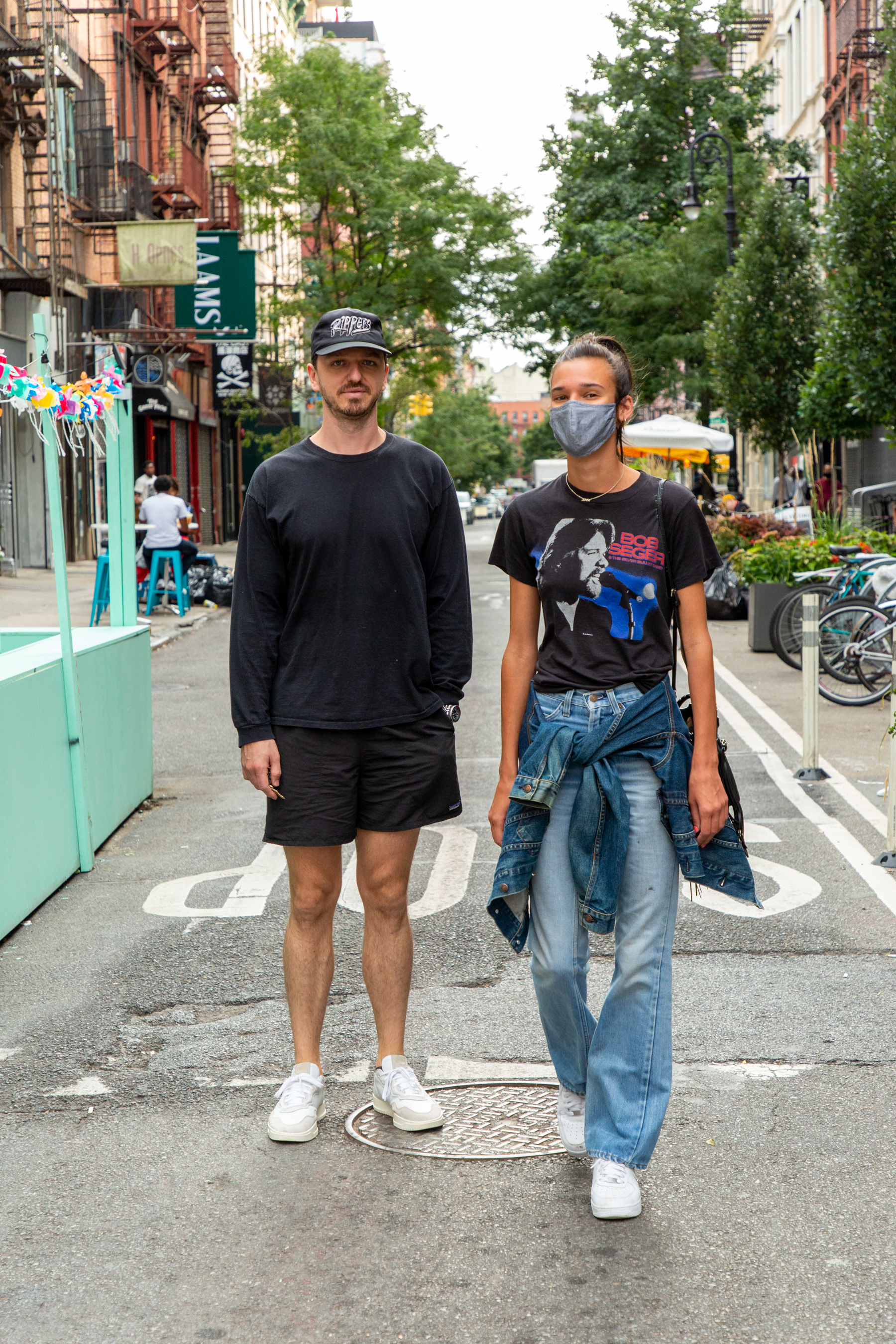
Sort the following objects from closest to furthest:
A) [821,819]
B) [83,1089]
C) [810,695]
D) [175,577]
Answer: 1. [83,1089]
2. [821,819]
3. [810,695]
4. [175,577]

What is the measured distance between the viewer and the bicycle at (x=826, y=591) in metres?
13.4

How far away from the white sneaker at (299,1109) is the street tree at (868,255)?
48.3 ft

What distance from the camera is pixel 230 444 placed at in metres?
52.1

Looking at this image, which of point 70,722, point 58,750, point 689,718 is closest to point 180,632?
point 70,722

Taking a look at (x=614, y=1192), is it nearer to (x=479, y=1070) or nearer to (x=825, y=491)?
(x=479, y=1070)

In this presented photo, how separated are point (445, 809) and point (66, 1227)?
140 centimetres

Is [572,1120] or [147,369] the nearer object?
[572,1120]

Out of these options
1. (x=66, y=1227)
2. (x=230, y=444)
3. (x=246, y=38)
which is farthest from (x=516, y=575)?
(x=246, y=38)

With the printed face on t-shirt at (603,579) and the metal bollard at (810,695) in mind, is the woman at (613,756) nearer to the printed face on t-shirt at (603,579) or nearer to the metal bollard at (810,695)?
the printed face on t-shirt at (603,579)

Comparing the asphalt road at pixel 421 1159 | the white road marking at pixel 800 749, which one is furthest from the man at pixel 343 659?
the white road marking at pixel 800 749

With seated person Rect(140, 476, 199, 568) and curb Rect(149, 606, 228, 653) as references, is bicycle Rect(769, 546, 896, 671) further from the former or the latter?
seated person Rect(140, 476, 199, 568)

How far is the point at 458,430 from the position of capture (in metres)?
75.1

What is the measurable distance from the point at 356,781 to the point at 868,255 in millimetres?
14749

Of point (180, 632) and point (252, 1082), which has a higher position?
point (180, 632)
